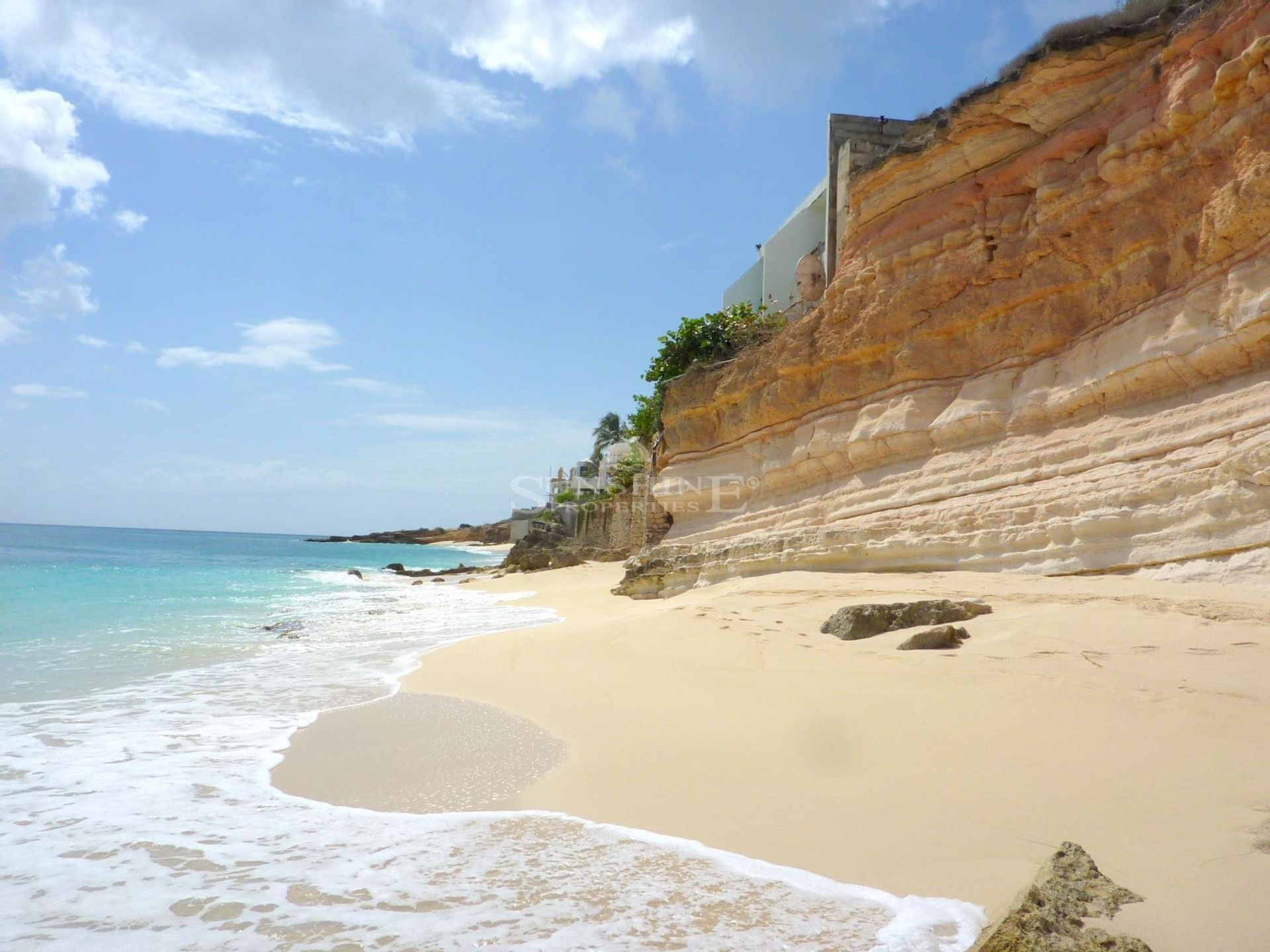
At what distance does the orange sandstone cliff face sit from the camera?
7.20m

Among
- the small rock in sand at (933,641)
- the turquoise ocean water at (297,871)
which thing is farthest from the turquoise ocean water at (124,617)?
the small rock in sand at (933,641)

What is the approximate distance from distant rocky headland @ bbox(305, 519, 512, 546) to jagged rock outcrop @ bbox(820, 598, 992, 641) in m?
68.4

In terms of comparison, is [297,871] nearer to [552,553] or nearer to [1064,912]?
[1064,912]

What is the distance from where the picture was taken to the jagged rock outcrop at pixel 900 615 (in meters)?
6.13

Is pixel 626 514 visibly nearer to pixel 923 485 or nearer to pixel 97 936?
pixel 923 485

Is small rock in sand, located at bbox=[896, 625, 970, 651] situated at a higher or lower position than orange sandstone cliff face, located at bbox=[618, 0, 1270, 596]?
lower

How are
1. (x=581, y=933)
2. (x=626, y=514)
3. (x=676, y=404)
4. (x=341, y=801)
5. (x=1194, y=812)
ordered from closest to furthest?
(x=581, y=933) → (x=1194, y=812) → (x=341, y=801) → (x=676, y=404) → (x=626, y=514)

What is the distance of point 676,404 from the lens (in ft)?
50.4

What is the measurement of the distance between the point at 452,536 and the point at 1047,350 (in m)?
92.1

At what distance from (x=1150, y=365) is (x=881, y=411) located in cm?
354

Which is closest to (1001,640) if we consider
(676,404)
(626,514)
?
(676,404)

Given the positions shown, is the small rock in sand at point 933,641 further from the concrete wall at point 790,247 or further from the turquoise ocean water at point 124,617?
the concrete wall at point 790,247

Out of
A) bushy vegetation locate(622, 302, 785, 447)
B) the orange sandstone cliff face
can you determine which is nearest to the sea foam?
the orange sandstone cliff face

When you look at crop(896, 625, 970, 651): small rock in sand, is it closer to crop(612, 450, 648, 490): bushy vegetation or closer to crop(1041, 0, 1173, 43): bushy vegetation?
crop(1041, 0, 1173, 43): bushy vegetation
